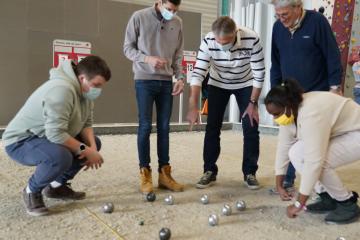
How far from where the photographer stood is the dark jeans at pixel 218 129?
107 inches

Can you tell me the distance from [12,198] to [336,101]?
1888 mm

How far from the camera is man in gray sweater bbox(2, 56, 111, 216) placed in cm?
192

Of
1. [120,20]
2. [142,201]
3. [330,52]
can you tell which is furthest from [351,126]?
[120,20]

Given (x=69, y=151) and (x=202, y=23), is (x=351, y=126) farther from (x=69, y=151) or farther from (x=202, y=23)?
(x=202, y=23)

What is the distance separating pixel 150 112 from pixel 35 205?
908 millimetres

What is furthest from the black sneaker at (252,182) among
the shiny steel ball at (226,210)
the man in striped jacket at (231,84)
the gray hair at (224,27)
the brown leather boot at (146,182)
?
the gray hair at (224,27)

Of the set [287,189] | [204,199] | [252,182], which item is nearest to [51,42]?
[252,182]

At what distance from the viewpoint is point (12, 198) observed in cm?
228

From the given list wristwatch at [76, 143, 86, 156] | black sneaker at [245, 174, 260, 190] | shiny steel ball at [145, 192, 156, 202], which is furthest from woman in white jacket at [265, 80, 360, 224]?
wristwatch at [76, 143, 86, 156]

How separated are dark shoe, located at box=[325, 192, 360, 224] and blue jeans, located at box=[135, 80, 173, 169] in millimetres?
1099

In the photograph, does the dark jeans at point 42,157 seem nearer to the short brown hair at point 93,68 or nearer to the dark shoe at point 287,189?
the short brown hair at point 93,68

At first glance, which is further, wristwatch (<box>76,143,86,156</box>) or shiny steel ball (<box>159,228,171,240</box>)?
wristwatch (<box>76,143,86,156</box>)

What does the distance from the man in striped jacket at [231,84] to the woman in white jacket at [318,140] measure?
0.54 m

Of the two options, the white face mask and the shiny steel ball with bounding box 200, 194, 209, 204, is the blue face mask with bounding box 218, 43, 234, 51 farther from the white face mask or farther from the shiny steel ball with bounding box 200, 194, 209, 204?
the shiny steel ball with bounding box 200, 194, 209, 204
